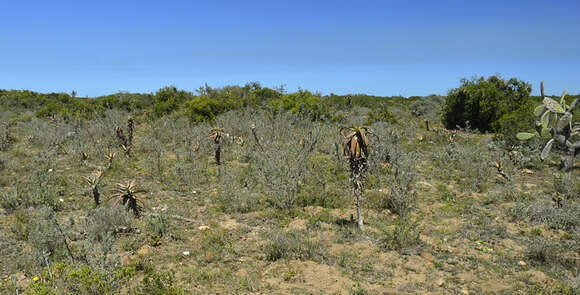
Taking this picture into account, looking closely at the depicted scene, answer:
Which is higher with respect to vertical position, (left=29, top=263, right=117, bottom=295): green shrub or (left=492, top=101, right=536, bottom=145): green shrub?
(left=492, top=101, right=536, bottom=145): green shrub

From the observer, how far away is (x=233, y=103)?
19562mm

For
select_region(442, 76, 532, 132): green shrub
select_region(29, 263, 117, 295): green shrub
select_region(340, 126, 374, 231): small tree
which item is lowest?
select_region(29, 263, 117, 295): green shrub

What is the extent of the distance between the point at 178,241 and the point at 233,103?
13.9 m

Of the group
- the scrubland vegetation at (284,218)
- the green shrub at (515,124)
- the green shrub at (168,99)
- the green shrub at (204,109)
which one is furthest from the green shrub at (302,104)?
the green shrub at (515,124)

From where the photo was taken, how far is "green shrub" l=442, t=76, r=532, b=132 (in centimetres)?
1809

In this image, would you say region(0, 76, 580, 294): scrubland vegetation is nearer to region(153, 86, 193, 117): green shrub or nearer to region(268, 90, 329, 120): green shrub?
region(268, 90, 329, 120): green shrub

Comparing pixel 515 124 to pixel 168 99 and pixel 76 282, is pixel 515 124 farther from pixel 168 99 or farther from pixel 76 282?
pixel 168 99

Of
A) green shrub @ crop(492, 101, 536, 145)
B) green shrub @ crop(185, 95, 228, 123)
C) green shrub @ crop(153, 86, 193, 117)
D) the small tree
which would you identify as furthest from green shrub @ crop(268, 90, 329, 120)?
the small tree

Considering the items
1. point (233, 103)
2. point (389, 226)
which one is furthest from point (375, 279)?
point (233, 103)

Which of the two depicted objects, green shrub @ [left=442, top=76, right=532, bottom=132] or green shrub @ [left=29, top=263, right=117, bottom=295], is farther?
green shrub @ [left=442, top=76, right=532, bottom=132]

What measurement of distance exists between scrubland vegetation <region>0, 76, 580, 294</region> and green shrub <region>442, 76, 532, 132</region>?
3863mm

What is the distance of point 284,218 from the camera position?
7.46 meters

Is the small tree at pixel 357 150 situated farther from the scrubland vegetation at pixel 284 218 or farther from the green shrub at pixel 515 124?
the green shrub at pixel 515 124

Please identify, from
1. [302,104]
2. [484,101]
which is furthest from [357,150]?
[484,101]
